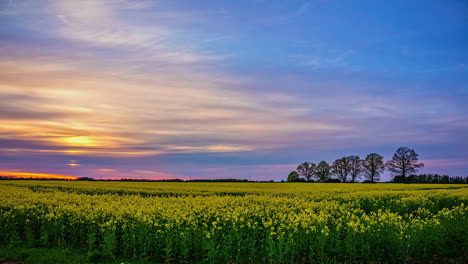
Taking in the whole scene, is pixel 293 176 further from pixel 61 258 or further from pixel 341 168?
pixel 61 258

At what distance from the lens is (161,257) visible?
1268 cm

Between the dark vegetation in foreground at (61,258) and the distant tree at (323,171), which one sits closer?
the dark vegetation in foreground at (61,258)

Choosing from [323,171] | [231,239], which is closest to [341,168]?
[323,171]

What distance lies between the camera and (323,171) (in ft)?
359

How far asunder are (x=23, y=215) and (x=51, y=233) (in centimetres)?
298

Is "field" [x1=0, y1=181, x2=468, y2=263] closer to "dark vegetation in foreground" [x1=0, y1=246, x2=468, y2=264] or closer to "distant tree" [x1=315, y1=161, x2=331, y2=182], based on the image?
"dark vegetation in foreground" [x1=0, y1=246, x2=468, y2=264]

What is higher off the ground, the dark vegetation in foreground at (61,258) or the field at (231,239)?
the field at (231,239)

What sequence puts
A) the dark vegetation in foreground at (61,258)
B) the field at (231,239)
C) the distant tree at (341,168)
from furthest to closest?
1. the distant tree at (341,168)
2. the dark vegetation in foreground at (61,258)
3. the field at (231,239)

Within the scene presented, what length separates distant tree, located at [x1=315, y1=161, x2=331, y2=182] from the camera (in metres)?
108

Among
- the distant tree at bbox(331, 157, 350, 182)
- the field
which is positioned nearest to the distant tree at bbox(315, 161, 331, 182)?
→ the distant tree at bbox(331, 157, 350, 182)

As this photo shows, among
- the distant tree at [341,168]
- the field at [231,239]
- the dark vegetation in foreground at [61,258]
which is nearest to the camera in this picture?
the field at [231,239]

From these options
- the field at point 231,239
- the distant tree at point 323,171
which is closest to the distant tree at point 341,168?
the distant tree at point 323,171

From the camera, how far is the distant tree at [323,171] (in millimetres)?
107537

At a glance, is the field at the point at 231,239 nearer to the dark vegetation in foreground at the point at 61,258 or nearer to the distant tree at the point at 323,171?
the dark vegetation in foreground at the point at 61,258
